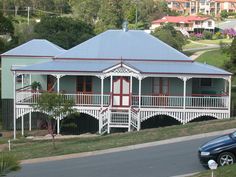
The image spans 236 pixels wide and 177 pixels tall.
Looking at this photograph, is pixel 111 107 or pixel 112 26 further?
pixel 112 26

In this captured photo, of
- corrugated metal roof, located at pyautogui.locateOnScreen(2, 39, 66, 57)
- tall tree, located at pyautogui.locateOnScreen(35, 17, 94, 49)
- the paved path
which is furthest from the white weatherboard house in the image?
tall tree, located at pyautogui.locateOnScreen(35, 17, 94, 49)

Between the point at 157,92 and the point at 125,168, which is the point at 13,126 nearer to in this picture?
the point at 157,92

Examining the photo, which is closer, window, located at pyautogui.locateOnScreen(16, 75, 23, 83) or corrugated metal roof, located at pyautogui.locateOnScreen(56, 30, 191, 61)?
corrugated metal roof, located at pyautogui.locateOnScreen(56, 30, 191, 61)

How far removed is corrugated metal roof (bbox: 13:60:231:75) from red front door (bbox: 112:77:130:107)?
0.98 meters

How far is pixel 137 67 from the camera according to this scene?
110ft

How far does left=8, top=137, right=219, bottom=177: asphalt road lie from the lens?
1848 cm

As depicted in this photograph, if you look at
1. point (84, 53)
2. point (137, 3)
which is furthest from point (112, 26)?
point (84, 53)

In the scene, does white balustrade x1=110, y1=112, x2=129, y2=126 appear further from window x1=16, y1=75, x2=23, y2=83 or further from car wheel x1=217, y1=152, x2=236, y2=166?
car wheel x1=217, y1=152, x2=236, y2=166

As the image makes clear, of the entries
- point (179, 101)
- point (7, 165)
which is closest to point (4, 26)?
point (179, 101)

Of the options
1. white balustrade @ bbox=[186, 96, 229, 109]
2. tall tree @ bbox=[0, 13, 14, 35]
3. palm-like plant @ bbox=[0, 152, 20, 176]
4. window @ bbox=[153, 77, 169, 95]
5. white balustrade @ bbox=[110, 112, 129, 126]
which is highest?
tall tree @ bbox=[0, 13, 14, 35]

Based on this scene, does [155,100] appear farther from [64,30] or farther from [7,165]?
[64,30]

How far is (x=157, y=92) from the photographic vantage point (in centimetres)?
3478

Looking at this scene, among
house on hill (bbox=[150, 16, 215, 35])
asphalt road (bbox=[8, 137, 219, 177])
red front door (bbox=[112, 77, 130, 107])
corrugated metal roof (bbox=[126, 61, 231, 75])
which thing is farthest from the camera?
house on hill (bbox=[150, 16, 215, 35])

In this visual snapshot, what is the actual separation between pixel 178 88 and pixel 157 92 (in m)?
1.23
